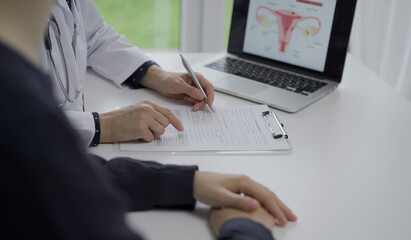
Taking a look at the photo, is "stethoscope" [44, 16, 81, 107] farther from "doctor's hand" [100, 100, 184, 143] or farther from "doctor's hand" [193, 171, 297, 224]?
"doctor's hand" [193, 171, 297, 224]

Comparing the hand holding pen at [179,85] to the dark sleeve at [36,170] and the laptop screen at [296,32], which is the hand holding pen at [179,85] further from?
the dark sleeve at [36,170]

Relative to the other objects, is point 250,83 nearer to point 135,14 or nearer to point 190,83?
point 190,83

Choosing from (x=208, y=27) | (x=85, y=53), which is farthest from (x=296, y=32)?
(x=208, y=27)

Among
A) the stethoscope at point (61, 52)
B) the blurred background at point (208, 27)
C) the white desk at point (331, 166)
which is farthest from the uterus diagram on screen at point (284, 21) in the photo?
the stethoscope at point (61, 52)

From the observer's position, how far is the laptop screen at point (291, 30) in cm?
142

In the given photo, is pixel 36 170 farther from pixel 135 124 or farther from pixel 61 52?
pixel 61 52

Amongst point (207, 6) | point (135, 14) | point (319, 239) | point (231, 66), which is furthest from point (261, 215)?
point (135, 14)

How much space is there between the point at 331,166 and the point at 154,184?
1.31ft

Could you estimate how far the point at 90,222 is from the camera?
0.47m

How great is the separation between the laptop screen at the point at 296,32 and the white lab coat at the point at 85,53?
0.36 meters

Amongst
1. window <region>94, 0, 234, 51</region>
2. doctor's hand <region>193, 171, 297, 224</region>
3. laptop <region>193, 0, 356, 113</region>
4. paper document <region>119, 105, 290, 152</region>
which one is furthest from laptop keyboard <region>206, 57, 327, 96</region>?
window <region>94, 0, 234, 51</region>

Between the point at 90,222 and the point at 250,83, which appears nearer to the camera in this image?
the point at 90,222

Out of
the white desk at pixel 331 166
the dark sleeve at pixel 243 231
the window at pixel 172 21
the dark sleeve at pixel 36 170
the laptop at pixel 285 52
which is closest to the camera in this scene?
the dark sleeve at pixel 36 170

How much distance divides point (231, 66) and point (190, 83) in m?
0.25
